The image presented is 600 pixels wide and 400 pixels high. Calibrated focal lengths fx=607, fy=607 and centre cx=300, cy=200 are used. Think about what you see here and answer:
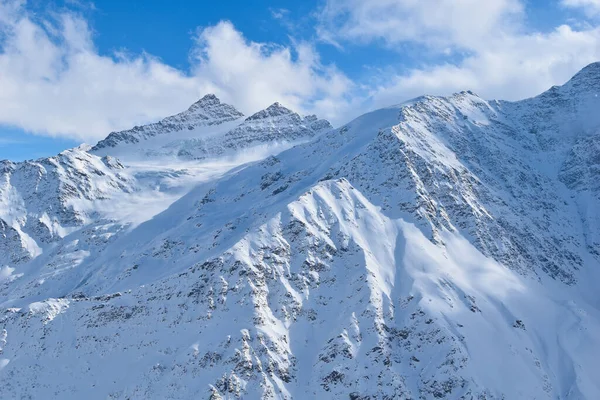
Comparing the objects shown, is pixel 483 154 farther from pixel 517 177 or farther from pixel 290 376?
pixel 290 376

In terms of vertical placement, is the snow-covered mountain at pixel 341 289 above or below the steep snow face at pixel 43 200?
→ below

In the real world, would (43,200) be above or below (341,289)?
above

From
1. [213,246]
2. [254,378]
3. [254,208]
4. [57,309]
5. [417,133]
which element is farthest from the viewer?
[417,133]

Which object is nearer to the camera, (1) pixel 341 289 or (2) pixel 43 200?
(1) pixel 341 289

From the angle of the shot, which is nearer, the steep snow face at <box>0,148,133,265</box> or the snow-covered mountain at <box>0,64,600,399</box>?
the snow-covered mountain at <box>0,64,600,399</box>

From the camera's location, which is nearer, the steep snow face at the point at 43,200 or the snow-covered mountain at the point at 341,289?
the snow-covered mountain at the point at 341,289

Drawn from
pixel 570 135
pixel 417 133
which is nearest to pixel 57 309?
pixel 417 133

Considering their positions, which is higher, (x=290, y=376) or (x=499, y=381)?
(x=290, y=376)

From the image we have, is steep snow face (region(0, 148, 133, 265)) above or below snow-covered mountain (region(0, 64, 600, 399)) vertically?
above
